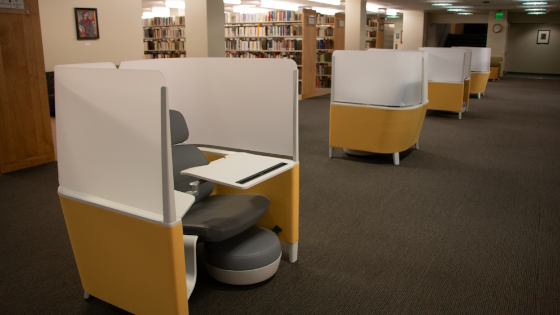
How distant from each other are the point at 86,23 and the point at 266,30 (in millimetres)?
4272

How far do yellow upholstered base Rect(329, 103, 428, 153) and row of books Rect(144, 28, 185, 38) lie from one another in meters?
8.55

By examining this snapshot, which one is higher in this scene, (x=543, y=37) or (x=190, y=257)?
(x=543, y=37)

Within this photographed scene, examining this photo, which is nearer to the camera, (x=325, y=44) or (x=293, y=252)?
(x=293, y=252)

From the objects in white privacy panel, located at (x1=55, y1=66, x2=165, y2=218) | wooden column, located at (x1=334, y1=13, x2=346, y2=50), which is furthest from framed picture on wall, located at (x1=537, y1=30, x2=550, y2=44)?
white privacy panel, located at (x1=55, y1=66, x2=165, y2=218)

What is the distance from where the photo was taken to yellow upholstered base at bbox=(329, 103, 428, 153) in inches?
181

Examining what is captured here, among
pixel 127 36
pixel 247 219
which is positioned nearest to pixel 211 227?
pixel 247 219

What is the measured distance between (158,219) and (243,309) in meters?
0.75

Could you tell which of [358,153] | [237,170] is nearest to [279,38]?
[358,153]

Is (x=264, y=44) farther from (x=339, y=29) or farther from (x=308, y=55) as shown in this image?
(x=339, y=29)

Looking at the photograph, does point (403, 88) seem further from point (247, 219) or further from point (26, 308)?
point (26, 308)

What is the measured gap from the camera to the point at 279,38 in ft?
35.8

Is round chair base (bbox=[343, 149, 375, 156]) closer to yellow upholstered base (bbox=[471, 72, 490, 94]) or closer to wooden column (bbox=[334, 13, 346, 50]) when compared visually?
yellow upholstered base (bbox=[471, 72, 490, 94])

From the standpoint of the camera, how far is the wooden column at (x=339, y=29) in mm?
11234

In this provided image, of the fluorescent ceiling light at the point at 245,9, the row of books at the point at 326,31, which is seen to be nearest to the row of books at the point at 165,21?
the fluorescent ceiling light at the point at 245,9
